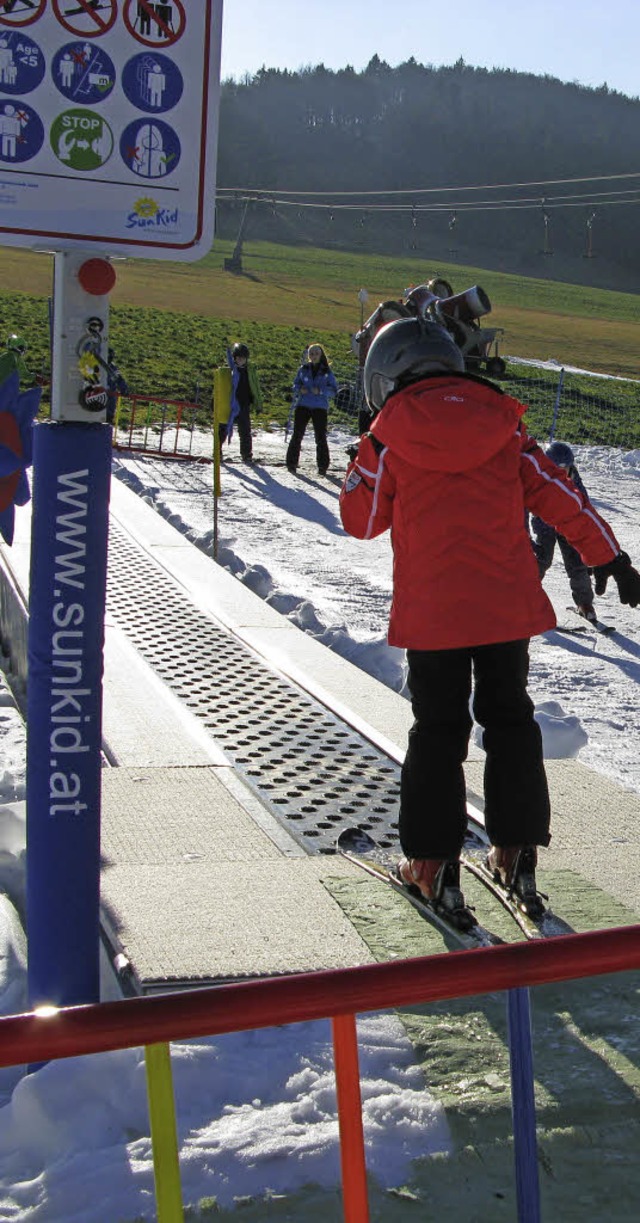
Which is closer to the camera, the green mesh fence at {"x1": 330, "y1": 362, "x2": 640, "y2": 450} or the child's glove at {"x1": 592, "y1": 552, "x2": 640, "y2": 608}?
the child's glove at {"x1": 592, "y1": 552, "x2": 640, "y2": 608}

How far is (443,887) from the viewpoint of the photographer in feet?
11.1

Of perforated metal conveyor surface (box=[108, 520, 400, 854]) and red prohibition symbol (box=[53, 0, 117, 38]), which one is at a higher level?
red prohibition symbol (box=[53, 0, 117, 38])

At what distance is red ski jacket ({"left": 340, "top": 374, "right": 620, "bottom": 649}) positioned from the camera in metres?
3.20

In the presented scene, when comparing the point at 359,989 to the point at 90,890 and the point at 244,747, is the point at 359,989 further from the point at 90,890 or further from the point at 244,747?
the point at 244,747

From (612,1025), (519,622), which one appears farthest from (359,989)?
(519,622)

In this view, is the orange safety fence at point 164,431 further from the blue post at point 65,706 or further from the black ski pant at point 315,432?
the blue post at point 65,706

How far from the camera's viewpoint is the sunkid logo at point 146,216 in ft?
7.68

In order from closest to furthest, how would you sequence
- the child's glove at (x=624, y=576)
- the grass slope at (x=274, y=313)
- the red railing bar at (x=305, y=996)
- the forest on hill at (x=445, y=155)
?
1. the red railing bar at (x=305, y=996)
2. the child's glove at (x=624, y=576)
3. the grass slope at (x=274, y=313)
4. the forest on hill at (x=445, y=155)

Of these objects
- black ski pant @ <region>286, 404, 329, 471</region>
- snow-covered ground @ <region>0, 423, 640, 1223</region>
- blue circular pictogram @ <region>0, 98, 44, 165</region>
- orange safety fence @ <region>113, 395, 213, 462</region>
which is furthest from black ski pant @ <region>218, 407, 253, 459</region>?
blue circular pictogram @ <region>0, 98, 44, 165</region>

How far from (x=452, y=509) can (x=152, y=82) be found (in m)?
1.34

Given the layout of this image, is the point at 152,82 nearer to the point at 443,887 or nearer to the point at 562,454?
the point at 443,887

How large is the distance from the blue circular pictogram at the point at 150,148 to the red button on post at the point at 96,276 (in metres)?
0.18

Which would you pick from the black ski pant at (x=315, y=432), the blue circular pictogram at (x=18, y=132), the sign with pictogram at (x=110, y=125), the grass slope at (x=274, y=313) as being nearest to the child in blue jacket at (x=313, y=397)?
the black ski pant at (x=315, y=432)

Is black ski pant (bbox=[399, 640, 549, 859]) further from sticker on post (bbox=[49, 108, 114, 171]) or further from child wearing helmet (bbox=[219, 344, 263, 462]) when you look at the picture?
child wearing helmet (bbox=[219, 344, 263, 462])
